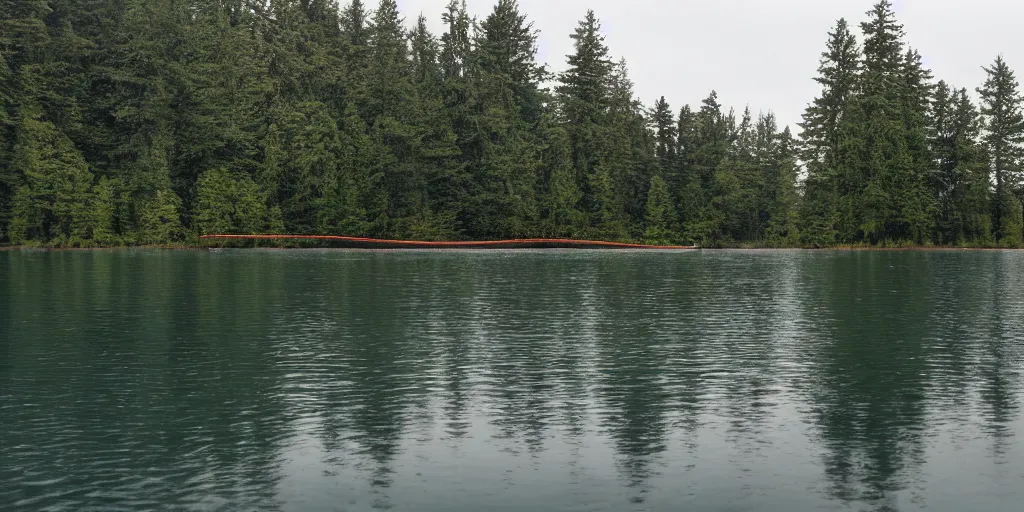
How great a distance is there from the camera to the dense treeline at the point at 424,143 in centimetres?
10225

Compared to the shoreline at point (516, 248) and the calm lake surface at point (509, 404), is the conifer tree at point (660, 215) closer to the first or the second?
the shoreline at point (516, 248)

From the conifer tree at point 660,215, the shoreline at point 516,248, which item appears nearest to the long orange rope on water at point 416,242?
the shoreline at point 516,248

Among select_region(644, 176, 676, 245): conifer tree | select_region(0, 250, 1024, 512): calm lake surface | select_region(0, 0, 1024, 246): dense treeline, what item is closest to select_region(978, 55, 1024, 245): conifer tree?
select_region(0, 0, 1024, 246): dense treeline

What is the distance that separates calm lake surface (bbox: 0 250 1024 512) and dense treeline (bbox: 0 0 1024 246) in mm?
64146

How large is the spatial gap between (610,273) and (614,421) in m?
44.0

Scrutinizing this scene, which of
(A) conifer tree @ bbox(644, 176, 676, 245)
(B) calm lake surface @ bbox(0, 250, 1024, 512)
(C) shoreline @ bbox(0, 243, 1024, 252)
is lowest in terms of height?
(B) calm lake surface @ bbox(0, 250, 1024, 512)

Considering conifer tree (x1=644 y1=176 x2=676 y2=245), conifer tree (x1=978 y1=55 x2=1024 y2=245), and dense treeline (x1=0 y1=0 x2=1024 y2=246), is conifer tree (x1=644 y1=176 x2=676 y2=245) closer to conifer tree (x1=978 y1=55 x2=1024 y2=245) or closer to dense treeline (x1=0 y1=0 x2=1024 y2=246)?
dense treeline (x1=0 y1=0 x2=1024 y2=246)

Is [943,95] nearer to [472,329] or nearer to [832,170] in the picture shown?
[832,170]

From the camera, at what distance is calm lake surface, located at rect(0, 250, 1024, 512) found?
13.7 metres

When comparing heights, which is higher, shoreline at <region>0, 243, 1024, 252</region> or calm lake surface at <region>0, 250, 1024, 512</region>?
shoreline at <region>0, 243, 1024, 252</region>

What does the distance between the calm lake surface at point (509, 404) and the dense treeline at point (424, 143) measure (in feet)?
210

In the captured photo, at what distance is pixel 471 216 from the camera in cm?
10969

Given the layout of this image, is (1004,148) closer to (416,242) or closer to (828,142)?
(828,142)

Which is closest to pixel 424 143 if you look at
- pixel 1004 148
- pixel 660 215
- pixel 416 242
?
pixel 416 242
